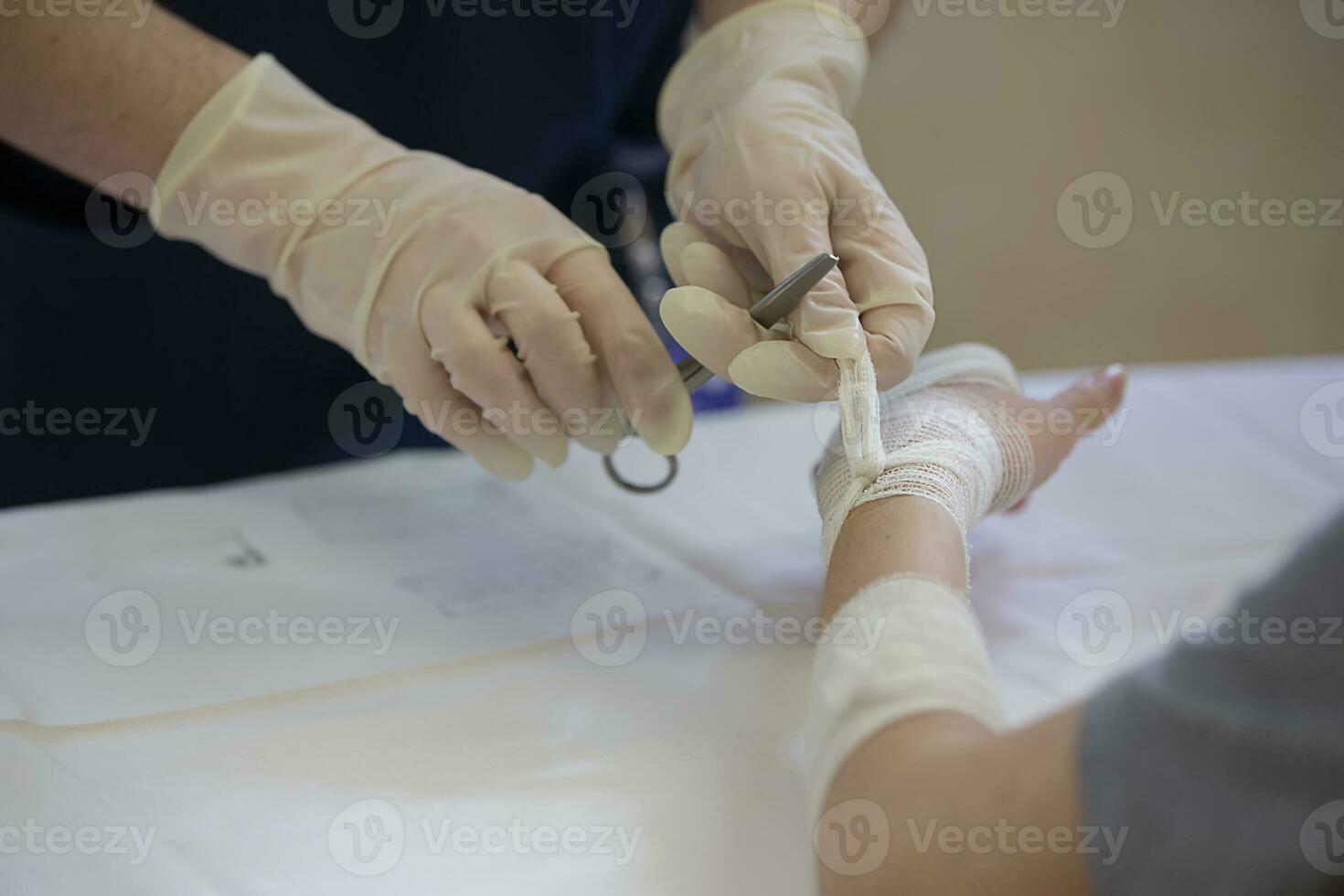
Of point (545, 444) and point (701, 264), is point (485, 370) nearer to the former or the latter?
point (545, 444)

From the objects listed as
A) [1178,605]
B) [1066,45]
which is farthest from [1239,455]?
[1066,45]

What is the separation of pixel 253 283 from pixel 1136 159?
2151 mm

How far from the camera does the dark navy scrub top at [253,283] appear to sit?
144 centimetres

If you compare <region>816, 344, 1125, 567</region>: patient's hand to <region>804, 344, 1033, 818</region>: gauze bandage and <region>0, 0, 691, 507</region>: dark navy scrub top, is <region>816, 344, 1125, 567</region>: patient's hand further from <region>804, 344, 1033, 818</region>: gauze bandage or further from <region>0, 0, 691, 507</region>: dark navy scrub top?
<region>0, 0, 691, 507</region>: dark navy scrub top

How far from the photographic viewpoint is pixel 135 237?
1439 millimetres

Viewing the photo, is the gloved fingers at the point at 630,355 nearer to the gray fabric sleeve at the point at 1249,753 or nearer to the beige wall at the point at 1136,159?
the gray fabric sleeve at the point at 1249,753

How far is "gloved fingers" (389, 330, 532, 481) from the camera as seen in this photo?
1101 millimetres

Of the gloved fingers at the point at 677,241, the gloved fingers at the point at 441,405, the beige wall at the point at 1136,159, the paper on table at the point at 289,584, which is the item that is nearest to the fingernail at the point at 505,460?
the gloved fingers at the point at 441,405

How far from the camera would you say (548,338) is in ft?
3.41

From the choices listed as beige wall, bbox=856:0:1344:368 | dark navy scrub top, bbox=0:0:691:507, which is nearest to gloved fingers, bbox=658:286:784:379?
dark navy scrub top, bbox=0:0:691:507

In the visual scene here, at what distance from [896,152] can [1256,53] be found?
3.72 feet

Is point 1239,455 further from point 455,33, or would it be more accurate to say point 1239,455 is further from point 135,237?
point 135,237

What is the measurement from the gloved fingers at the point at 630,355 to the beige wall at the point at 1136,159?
1.67 meters

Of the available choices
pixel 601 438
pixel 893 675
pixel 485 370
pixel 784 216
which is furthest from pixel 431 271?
pixel 893 675
